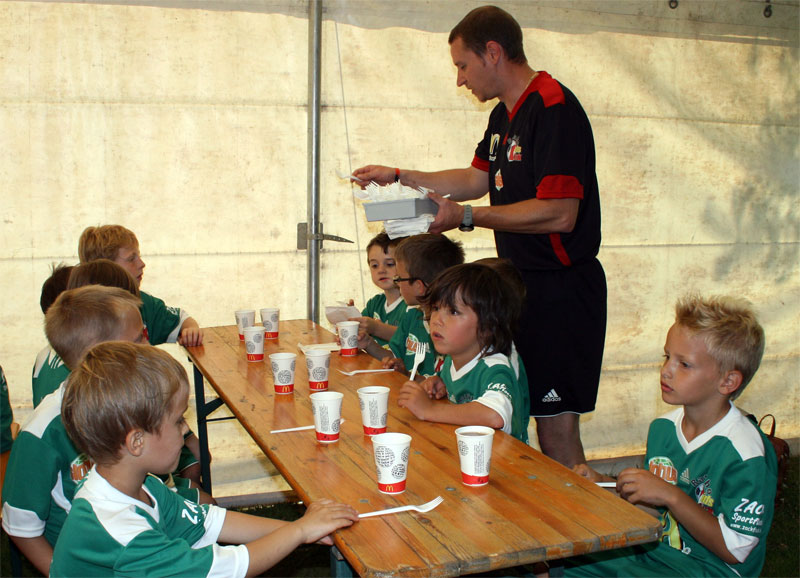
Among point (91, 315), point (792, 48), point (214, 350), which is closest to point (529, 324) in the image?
point (214, 350)

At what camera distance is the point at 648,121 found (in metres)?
4.88

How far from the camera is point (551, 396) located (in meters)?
3.15

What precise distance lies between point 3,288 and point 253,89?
1701mm

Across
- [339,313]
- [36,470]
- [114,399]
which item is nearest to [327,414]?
[114,399]

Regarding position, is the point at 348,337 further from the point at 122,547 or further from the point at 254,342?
the point at 122,547

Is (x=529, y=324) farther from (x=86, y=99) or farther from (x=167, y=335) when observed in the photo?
(x=86, y=99)

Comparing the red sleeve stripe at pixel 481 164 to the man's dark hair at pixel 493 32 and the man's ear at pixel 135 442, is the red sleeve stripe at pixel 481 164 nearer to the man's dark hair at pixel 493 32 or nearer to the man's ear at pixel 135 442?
the man's dark hair at pixel 493 32

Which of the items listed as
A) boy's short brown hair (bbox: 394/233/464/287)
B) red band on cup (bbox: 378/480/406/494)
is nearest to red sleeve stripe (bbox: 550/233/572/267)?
boy's short brown hair (bbox: 394/233/464/287)

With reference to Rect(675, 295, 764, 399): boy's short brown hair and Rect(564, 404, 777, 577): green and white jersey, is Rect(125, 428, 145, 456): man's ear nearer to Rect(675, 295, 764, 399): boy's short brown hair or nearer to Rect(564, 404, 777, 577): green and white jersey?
Rect(564, 404, 777, 577): green and white jersey

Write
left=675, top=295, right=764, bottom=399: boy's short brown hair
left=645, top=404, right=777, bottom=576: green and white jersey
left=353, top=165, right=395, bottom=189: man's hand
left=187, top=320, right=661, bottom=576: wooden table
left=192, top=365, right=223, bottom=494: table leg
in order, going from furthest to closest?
left=192, top=365, right=223, bottom=494: table leg, left=353, top=165, right=395, bottom=189: man's hand, left=675, top=295, right=764, bottom=399: boy's short brown hair, left=645, top=404, right=777, bottom=576: green and white jersey, left=187, top=320, right=661, bottom=576: wooden table

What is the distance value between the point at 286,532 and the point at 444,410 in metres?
0.71

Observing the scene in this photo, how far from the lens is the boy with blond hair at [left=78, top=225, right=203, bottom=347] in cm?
371

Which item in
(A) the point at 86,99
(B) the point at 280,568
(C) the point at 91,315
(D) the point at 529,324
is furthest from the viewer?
(A) the point at 86,99

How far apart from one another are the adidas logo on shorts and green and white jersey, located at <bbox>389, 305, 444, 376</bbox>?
1.59 feet
